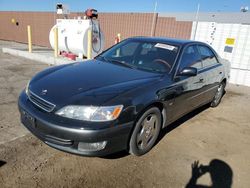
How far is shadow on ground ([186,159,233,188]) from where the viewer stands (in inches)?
103

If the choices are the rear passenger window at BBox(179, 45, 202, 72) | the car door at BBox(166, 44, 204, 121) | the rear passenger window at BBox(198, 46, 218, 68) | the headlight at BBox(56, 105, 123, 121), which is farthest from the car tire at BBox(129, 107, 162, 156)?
the rear passenger window at BBox(198, 46, 218, 68)

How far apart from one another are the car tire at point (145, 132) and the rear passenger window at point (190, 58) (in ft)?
2.99

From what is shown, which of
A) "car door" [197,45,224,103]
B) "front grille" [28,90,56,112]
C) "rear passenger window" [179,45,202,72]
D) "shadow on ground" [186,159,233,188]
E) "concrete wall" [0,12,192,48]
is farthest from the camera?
"concrete wall" [0,12,192,48]

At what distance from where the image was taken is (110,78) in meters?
2.99

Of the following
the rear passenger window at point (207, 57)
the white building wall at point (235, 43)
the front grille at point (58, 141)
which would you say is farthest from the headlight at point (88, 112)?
the white building wall at point (235, 43)

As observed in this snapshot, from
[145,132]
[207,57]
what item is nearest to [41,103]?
[145,132]

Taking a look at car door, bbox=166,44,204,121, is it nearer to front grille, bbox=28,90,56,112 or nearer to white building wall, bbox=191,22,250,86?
front grille, bbox=28,90,56,112

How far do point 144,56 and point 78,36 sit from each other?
233 inches

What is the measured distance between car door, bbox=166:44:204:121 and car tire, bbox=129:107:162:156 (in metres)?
0.38

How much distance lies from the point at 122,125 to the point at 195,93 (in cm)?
192

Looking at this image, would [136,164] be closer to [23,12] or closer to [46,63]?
[46,63]

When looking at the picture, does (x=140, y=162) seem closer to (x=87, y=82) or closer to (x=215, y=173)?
(x=215, y=173)

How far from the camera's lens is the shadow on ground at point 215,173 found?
261cm

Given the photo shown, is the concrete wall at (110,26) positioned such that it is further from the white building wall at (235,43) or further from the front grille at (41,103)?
the front grille at (41,103)
